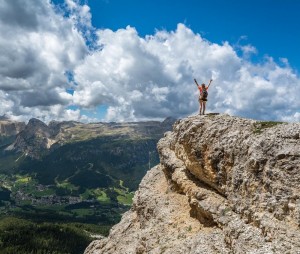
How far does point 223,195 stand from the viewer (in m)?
41.7

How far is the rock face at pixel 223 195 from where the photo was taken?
31.0 metres

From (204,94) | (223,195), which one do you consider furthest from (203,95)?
(223,195)

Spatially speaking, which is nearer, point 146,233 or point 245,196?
point 245,196

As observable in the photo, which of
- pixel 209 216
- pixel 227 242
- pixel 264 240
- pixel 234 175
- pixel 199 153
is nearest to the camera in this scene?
pixel 264 240

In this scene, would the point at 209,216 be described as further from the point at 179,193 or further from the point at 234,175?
the point at 179,193

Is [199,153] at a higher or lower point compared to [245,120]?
lower

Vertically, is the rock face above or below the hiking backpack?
below

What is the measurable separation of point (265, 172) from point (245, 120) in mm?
10223

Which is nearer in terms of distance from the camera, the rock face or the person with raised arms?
the rock face

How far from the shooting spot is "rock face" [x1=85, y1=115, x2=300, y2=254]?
3097cm

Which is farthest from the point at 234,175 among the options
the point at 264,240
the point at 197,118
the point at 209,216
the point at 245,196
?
the point at 197,118

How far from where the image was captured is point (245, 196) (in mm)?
35469

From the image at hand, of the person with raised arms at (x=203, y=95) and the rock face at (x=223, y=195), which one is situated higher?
the person with raised arms at (x=203, y=95)

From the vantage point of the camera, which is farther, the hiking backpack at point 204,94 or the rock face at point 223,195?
the hiking backpack at point 204,94
